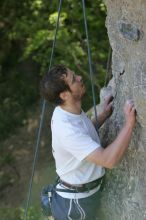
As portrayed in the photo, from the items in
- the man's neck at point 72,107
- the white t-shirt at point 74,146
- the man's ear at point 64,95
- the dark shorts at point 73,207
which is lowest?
the dark shorts at point 73,207

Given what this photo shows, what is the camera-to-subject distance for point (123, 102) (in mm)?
3410

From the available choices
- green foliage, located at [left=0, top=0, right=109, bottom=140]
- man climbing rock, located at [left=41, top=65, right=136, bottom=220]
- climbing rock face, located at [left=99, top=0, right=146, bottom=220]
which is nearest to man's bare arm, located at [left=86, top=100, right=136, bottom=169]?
man climbing rock, located at [left=41, top=65, right=136, bottom=220]

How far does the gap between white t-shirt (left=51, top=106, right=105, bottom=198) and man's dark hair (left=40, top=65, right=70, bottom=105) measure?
12cm

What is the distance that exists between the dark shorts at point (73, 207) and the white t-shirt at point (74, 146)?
0.04 meters

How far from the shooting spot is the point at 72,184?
3350 mm

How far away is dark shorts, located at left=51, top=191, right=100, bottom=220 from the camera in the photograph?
11.1 ft

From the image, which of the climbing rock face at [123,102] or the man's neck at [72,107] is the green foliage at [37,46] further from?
the man's neck at [72,107]

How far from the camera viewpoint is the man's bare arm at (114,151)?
9.82 ft

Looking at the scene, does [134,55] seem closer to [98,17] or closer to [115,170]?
[115,170]

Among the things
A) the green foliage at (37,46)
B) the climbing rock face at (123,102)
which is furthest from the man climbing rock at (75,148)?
the green foliage at (37,46)

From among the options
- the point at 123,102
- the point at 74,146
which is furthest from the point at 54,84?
the point at 123,102

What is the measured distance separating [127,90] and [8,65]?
6927 mm

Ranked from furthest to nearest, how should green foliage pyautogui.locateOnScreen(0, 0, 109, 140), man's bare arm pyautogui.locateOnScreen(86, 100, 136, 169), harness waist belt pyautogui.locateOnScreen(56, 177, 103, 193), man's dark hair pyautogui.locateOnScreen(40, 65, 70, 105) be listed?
green foliage pyautogui.locateOnScreen(0, 0, 109, 140) → harness waist belt pyautogui.locateOnScreen(56, 177, 103, 193) → man's dark hair pyautogui.locateOnScreen(40, 65, 70, 105) → man's bare arm pyautogui.locateOnScreen(86, 100, 136, 169)

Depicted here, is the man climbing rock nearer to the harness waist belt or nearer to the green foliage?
the harness waist belt
